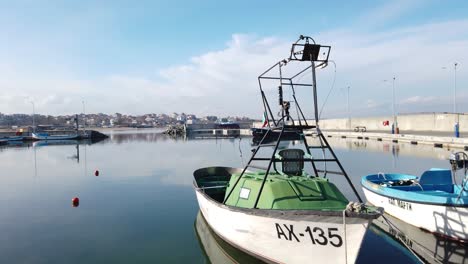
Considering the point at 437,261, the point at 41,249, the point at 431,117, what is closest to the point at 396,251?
the point at 437,261

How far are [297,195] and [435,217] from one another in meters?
5.39

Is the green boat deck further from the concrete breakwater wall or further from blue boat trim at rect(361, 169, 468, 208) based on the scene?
the concrete breakwater wall

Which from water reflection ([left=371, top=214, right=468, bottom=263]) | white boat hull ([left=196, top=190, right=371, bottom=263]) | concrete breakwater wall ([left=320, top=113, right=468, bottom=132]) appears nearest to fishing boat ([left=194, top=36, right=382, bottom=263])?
white boat hull ([left=196, top=190, right=371, bottom=263])

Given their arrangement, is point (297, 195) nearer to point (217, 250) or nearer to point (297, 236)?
point (297, 236)

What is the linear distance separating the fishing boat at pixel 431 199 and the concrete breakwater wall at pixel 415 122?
45.0 metres

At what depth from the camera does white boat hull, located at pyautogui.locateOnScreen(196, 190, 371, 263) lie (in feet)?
23.2

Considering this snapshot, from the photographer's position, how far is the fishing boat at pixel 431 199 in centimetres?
998

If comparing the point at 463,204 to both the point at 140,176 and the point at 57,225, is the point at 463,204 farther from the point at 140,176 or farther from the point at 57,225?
the point at 140,176

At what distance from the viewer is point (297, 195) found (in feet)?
29.6

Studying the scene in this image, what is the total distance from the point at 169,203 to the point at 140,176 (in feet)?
35.6

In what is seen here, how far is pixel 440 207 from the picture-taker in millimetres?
10391

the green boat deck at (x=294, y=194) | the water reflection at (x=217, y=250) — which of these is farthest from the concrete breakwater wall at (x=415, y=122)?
the water reflection at (x=217, y=250)

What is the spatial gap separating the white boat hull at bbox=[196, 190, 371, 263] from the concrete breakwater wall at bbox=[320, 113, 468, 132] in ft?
175

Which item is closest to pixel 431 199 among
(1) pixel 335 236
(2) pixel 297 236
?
(1) pixel 335 236
